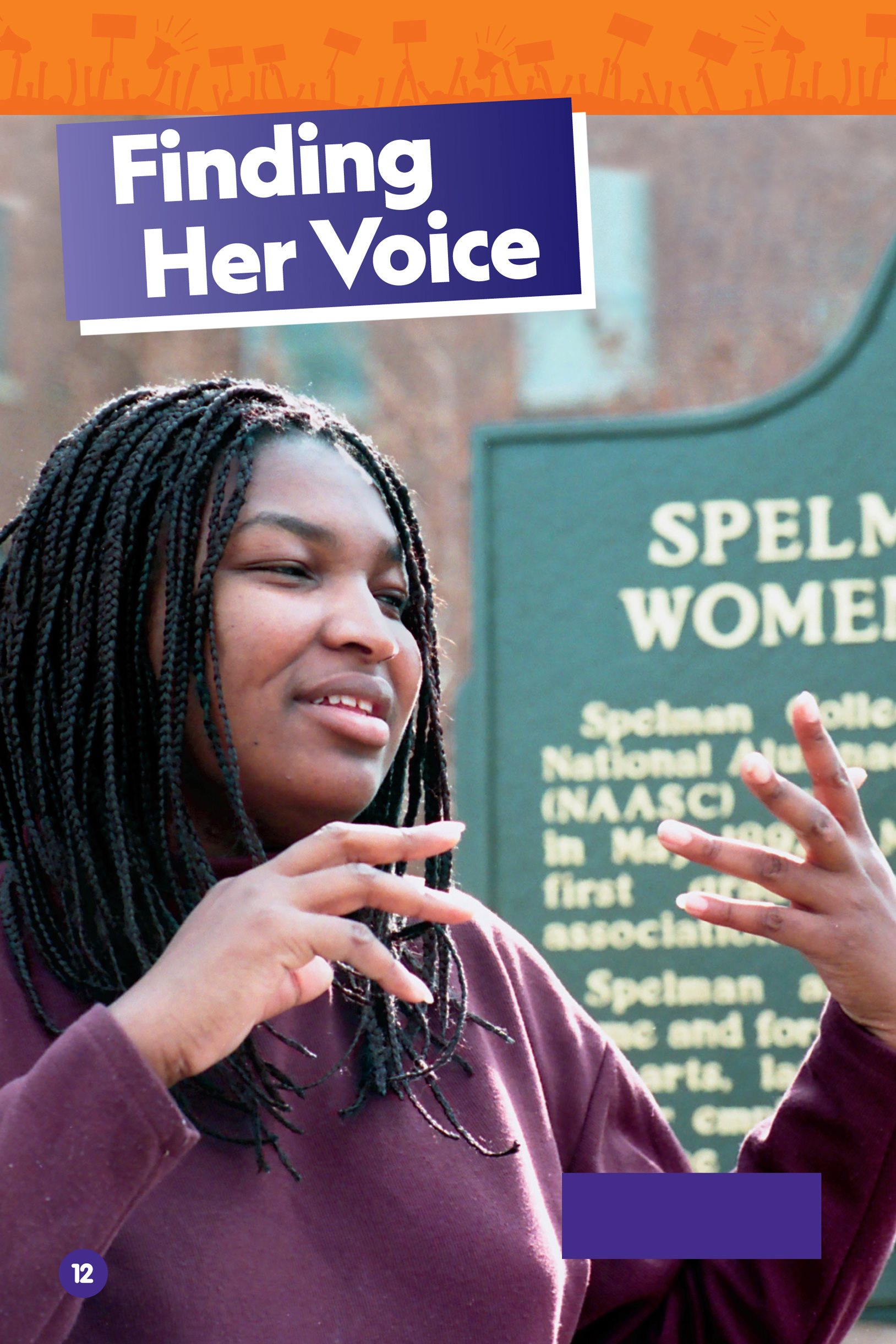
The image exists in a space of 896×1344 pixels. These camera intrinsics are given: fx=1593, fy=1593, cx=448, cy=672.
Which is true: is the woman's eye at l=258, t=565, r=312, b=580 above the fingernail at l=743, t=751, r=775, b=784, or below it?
above

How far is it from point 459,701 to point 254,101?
2.30 meters

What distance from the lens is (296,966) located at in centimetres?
129

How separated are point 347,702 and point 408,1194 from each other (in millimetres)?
493

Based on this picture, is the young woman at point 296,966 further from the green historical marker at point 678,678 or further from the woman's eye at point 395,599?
the green historical marker at point 678,678

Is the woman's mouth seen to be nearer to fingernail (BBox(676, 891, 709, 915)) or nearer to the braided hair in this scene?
the braided hair

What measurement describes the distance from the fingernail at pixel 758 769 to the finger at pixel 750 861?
65 millimetres

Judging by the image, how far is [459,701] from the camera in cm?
373

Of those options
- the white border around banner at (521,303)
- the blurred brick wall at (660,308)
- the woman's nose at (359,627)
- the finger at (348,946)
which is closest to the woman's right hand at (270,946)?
the finger at (348,946)

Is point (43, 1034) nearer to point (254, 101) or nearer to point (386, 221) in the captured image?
point (386, 221)

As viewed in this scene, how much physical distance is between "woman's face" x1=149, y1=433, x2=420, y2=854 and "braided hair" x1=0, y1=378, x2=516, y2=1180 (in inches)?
0.8

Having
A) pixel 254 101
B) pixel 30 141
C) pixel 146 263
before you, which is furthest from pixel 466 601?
pixel 146 263

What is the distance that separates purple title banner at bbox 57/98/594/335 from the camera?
9.85 feet

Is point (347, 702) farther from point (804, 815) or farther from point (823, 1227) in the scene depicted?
point (823, 1227)

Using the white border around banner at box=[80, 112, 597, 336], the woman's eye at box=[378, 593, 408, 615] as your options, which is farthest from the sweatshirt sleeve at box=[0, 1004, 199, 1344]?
the white border around banner at box=[80, 112, 597, 336]
